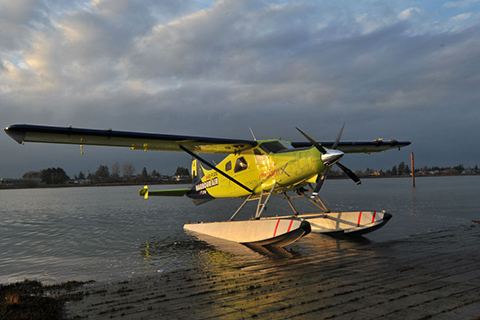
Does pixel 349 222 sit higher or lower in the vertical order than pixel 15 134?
lower

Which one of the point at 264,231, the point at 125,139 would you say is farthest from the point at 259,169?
the point at 125,139

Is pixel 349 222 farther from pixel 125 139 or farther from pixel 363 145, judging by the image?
pixel 125 139

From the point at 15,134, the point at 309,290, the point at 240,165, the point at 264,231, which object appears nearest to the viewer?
the point at 309,290

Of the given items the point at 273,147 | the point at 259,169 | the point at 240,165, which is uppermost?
the point at 273,147

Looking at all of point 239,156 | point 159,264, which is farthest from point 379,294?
point 239,156

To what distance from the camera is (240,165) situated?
10.6 meters

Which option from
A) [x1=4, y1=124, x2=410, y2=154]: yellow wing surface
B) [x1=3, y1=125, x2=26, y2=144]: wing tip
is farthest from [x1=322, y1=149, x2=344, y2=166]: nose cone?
[x1=3, y1=125, x2=26, y2=144]: wing tip

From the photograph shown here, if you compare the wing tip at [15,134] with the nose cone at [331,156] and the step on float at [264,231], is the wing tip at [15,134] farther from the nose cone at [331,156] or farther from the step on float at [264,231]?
the nose cone at [331,156]

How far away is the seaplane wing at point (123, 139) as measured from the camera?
7831 millimetres

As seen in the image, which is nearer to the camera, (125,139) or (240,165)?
(125,139)

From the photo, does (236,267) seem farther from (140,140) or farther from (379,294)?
(140,140)

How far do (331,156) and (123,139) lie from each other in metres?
5.84

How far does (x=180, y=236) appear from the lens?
40.3 feet

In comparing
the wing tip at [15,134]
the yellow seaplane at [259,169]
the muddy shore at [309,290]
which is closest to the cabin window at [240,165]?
the yellow seaplane at [259,169]
